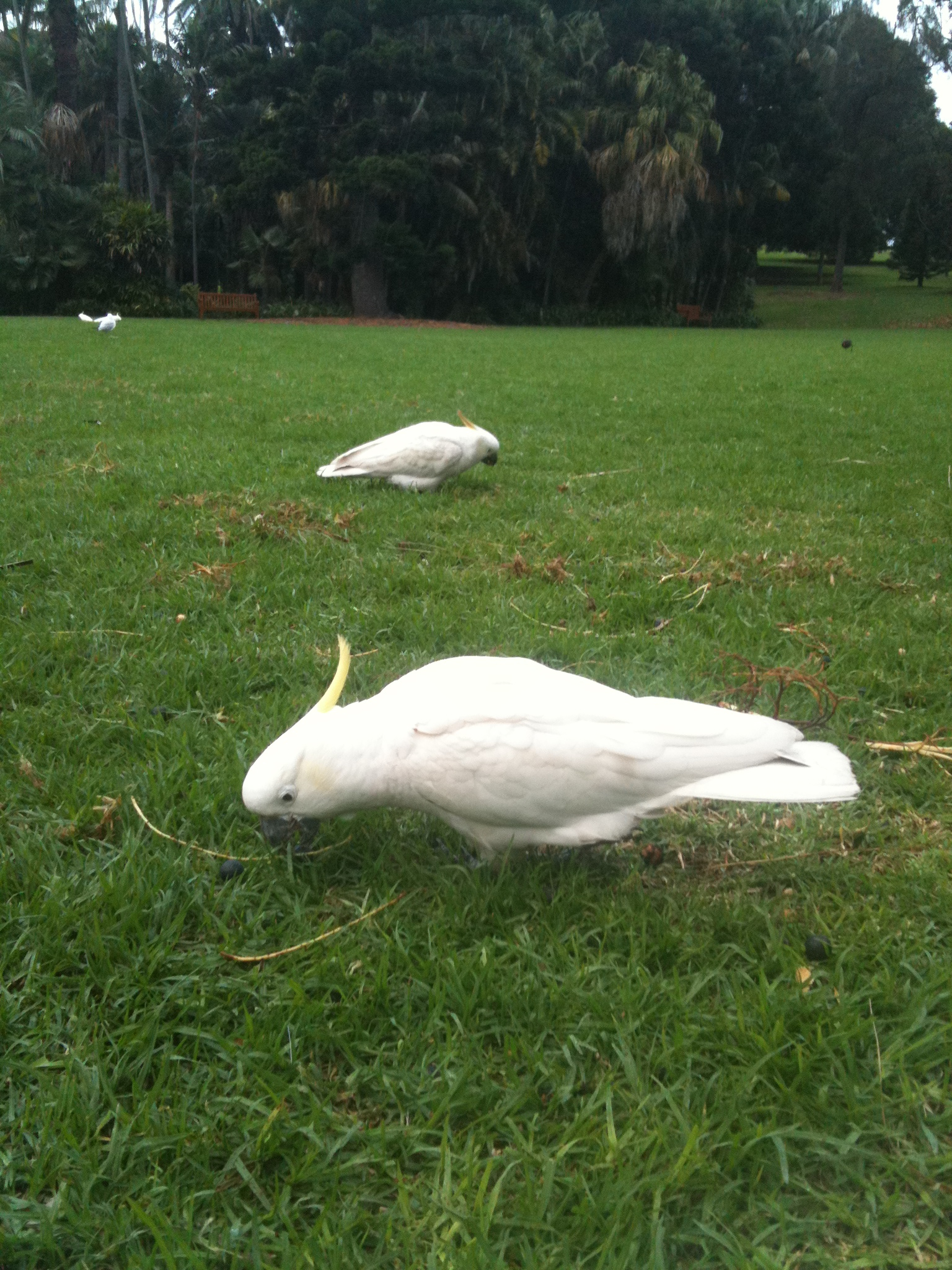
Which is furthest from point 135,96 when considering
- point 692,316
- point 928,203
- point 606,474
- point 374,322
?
point 606,474

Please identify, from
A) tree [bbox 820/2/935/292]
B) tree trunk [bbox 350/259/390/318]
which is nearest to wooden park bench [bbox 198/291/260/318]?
tree trunk [bbox 350/259/390/318]

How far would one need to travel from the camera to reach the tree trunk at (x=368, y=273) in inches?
840

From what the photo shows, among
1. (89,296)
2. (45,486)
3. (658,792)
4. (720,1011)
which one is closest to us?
(720,1011)

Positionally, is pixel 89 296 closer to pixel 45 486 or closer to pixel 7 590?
pixel 45 486

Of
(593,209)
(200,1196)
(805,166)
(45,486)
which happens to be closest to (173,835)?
(200,1196)

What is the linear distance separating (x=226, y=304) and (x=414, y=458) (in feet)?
65.8

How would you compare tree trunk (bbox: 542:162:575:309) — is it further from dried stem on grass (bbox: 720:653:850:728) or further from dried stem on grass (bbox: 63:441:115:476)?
→ dried stem on grass (bbox: 720:653:850:728)

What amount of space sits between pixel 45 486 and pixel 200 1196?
3.71 metres

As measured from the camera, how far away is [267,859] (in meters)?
1.83

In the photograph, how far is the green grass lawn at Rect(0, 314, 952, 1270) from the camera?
1.19 m

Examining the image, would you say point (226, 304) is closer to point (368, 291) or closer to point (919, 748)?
point (368, 291)

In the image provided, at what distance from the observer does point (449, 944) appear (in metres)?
1.62

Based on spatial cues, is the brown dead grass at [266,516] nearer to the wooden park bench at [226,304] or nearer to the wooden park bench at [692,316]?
the wooden park bench at [226,304]

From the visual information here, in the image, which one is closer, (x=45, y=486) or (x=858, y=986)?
(x=858, y=986)
